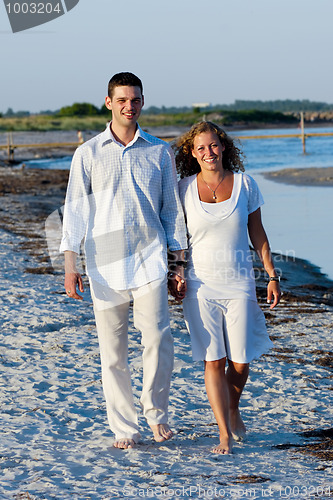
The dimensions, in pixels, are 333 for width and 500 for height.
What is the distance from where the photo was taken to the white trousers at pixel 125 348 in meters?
3.51

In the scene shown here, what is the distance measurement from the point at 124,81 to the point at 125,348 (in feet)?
4.11

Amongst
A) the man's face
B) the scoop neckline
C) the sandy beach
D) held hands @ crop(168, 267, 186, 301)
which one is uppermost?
the man's face

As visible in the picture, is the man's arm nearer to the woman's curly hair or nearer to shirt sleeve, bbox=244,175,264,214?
the woman's curly hair

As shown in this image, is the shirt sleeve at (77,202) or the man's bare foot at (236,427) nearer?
the shirt sleeve at (77,202)

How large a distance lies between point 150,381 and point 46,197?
14.3 metres

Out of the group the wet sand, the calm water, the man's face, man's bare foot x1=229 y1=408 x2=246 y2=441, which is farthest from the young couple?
the wet sand

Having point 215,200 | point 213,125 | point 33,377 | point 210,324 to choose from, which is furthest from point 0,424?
point 213,125

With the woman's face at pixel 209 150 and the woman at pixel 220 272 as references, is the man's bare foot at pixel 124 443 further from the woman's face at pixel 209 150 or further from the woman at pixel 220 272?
the woman's face at pixel 209 150

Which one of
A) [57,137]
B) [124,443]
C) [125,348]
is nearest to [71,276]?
[125,348]

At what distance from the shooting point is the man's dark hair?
3.47 m

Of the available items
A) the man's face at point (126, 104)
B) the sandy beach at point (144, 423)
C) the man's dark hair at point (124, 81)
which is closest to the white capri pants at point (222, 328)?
the sandy beach at point (144, 423)

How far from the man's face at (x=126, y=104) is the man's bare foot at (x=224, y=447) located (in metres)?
1.55

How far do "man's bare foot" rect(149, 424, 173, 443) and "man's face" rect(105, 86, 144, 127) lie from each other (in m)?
1.45

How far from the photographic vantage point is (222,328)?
3.57 meters
